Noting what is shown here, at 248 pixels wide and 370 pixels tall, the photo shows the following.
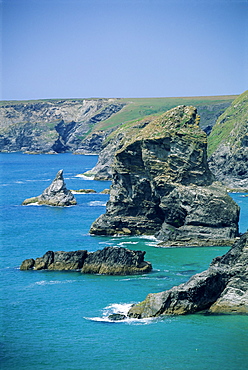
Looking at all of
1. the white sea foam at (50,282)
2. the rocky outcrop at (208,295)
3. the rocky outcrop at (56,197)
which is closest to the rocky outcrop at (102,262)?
the white sea foam at (50,282)

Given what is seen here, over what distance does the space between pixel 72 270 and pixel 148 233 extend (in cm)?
2269

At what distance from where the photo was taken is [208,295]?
5031 cm

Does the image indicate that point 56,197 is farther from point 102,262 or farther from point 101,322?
point 101,322

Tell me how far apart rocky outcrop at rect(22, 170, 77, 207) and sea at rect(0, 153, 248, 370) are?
32189 millimetres

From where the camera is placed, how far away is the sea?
40.9m

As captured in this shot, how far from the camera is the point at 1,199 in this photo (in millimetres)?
135000

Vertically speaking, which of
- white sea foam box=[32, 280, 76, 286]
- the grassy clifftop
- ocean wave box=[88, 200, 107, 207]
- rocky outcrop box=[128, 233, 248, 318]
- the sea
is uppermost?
the grassy clifftop

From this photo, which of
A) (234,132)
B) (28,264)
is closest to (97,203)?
(28,264)

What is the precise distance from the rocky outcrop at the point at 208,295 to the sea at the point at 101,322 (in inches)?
39.8

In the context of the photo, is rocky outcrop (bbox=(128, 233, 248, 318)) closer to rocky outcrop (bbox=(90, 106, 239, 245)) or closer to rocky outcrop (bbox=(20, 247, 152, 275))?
rocky outcrop (bbox=(20, 247, 152, 275))

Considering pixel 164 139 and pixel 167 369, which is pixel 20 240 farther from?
pixel 167 369

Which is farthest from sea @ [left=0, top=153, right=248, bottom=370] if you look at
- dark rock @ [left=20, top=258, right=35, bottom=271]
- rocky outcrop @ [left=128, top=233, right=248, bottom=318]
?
rocky outcrop @ [left=128, top=233, right=248, bottom=318]

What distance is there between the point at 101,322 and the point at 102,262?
17.8m

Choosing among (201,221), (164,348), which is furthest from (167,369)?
(201,221)
